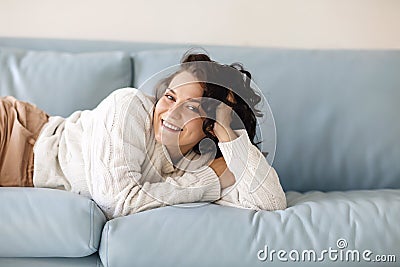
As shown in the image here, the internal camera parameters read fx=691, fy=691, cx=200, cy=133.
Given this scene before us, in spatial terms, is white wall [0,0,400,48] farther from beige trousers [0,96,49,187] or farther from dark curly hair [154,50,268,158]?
dark curly hair [154,50,268,158]

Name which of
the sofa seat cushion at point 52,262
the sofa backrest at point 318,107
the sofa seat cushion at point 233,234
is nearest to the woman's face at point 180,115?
the sofa seat cushion at point 233,234

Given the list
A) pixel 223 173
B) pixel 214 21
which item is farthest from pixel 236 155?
pixel 214 21

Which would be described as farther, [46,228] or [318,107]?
[318,107]

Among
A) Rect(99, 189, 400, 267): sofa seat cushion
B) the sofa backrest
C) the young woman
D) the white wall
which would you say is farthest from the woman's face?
the white wall

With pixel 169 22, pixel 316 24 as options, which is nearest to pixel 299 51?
pixel 316 24

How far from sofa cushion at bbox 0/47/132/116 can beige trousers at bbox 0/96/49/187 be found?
15 centimetres

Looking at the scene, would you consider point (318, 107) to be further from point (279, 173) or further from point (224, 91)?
point (224, 91)

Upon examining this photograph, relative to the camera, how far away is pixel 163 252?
4.53ft

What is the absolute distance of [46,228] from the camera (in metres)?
1.40

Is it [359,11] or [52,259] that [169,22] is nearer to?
[359,11]

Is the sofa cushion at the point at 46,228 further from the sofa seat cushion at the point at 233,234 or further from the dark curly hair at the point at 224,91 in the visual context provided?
the dark curly hair at the point at 224,91

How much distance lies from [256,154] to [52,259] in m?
0.51

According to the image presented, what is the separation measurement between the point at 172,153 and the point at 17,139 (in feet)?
1.34

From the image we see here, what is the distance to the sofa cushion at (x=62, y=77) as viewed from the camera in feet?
6.38
